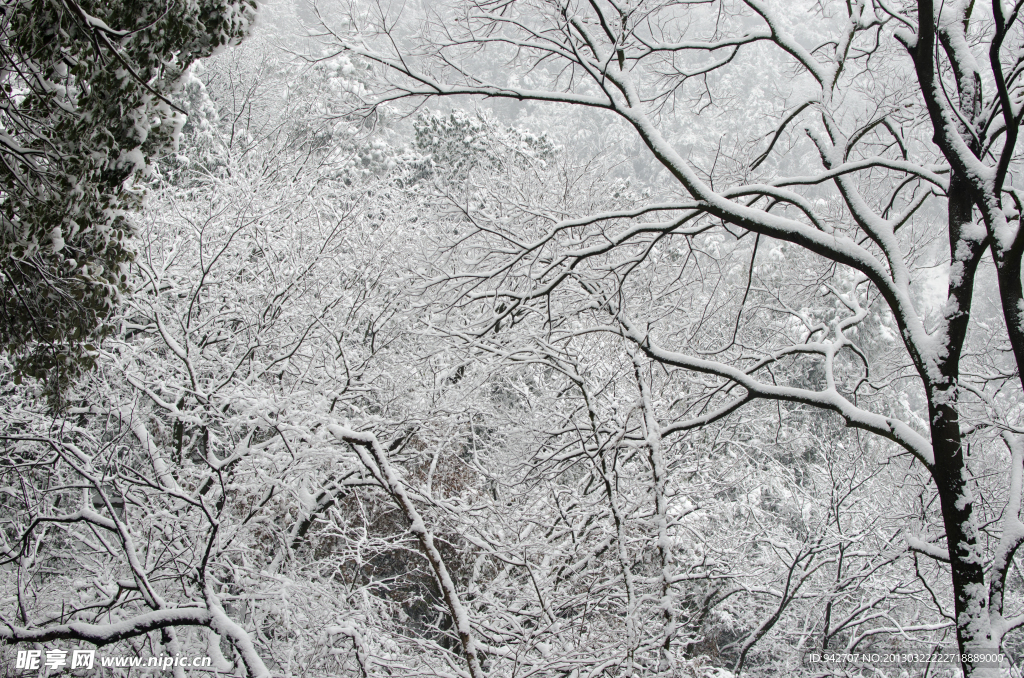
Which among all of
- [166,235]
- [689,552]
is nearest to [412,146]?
[166,235]

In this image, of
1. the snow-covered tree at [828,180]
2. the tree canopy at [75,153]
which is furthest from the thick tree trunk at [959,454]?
the tree canopy at [75,153]

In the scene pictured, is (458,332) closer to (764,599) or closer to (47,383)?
(47,383)

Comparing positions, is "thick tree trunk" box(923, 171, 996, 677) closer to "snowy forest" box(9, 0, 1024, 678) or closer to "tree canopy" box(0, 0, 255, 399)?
"snowy forest" box(9, 0, 1024, 678)

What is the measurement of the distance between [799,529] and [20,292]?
592 inches

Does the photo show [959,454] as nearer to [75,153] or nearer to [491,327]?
[491,327]

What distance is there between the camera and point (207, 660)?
521cm

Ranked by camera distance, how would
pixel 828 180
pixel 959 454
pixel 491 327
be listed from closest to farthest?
pixel 959 454, pixel 491 327, pixel 828 180

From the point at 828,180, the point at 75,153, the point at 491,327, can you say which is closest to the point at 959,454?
the point at 828,180

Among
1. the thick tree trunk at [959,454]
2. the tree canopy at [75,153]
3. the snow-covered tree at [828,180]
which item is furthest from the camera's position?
the snow-covered tree at [828,180]

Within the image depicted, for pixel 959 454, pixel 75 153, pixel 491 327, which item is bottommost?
pixel 959 454

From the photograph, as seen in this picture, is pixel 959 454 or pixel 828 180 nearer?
pixel 959 454

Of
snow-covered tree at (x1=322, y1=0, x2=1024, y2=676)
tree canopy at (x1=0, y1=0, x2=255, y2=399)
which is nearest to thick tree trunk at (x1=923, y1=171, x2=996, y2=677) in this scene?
snow-covered tree at (x1=322, y1=0, x2=1024, y2=676)

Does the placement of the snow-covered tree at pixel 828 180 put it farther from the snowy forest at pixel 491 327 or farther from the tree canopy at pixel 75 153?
the tree canopy at pixel 75 153

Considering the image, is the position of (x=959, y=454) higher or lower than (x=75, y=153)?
lower
